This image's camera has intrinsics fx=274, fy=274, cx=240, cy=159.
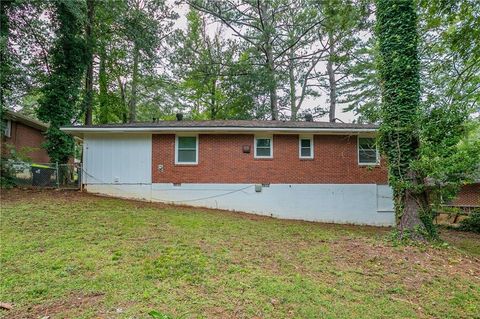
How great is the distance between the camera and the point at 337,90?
2044 centimetres

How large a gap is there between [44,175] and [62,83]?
4502 millimetres

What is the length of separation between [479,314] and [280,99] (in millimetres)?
18255

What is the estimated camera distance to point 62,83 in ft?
43.1

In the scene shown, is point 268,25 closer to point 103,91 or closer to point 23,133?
point 103,91

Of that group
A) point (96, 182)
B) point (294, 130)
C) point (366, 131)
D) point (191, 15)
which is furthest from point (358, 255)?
point (191, 15)

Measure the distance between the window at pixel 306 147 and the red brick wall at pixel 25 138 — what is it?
13.4 m

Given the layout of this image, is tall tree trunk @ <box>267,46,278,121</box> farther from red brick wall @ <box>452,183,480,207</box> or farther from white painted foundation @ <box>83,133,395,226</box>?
red brick wall @ <box>452,183,480,207</box>

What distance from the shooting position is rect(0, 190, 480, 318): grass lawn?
3.51 metres

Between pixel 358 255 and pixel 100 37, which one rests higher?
pixel 100 37

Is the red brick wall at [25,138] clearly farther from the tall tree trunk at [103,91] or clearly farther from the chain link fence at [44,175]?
the tall tree trunk at [103,91]

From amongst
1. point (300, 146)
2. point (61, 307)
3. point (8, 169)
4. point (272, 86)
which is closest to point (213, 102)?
point (272, 86)

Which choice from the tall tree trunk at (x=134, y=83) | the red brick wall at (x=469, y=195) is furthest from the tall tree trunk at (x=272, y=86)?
the red brick wall at (x=469, y=195)

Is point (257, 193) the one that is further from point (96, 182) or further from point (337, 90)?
point (337, 90)

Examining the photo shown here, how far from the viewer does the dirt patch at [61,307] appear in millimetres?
3238
